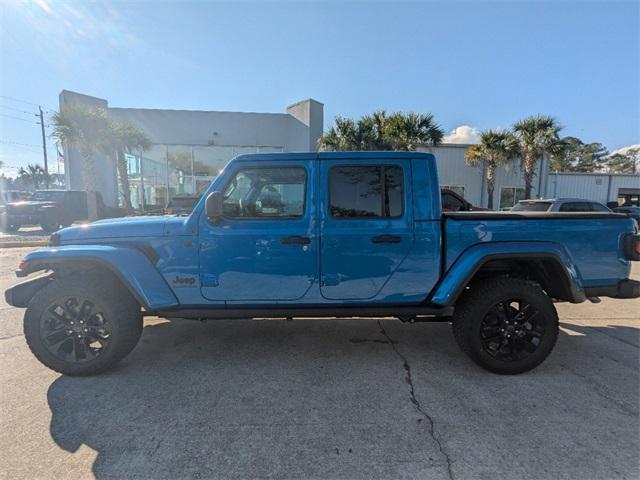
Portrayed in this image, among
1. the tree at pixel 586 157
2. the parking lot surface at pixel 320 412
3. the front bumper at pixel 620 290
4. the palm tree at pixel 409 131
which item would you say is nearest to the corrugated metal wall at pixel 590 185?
the palm tree at pixel 409 131

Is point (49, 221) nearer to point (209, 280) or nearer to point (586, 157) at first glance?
point (209, 280)

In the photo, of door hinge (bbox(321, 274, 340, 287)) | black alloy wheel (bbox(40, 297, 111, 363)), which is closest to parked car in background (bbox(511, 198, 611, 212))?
door hinge (bbox(321, 274, 340, 287))

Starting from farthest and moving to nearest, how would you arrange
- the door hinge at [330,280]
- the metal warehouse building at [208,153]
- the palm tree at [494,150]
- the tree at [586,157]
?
the tree at [586,157]
the metal warehouse building at [208,153]
the palm tree at [494,150]
the door hinge at [330,280]

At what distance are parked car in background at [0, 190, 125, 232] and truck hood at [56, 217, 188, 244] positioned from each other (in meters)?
14.3

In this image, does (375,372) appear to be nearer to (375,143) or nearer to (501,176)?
(375,143)

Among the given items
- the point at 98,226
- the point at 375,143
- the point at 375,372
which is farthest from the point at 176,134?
the point at 375,372

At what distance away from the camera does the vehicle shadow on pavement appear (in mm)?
2145

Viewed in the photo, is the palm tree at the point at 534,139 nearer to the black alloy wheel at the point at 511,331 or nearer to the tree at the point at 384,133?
the tree at the point at 384,133

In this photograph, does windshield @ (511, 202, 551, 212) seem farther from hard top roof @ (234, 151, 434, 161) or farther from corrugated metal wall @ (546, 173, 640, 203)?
corrugated metal wall @ (546, 173, 640, 203)

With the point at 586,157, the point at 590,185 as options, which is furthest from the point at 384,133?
the point at 586,157

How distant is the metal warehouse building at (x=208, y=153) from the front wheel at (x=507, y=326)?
702 inches

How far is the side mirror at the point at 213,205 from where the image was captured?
9.77 ft

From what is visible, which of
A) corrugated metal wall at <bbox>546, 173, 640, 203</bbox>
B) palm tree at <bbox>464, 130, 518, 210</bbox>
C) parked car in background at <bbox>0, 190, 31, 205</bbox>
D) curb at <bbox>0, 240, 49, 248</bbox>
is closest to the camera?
curb at <bbox>0, 240, 49, 248</bbox>

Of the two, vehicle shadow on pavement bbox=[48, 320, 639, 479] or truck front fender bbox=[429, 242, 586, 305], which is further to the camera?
truck front fender bbox=[429, 242, 586, 305]
